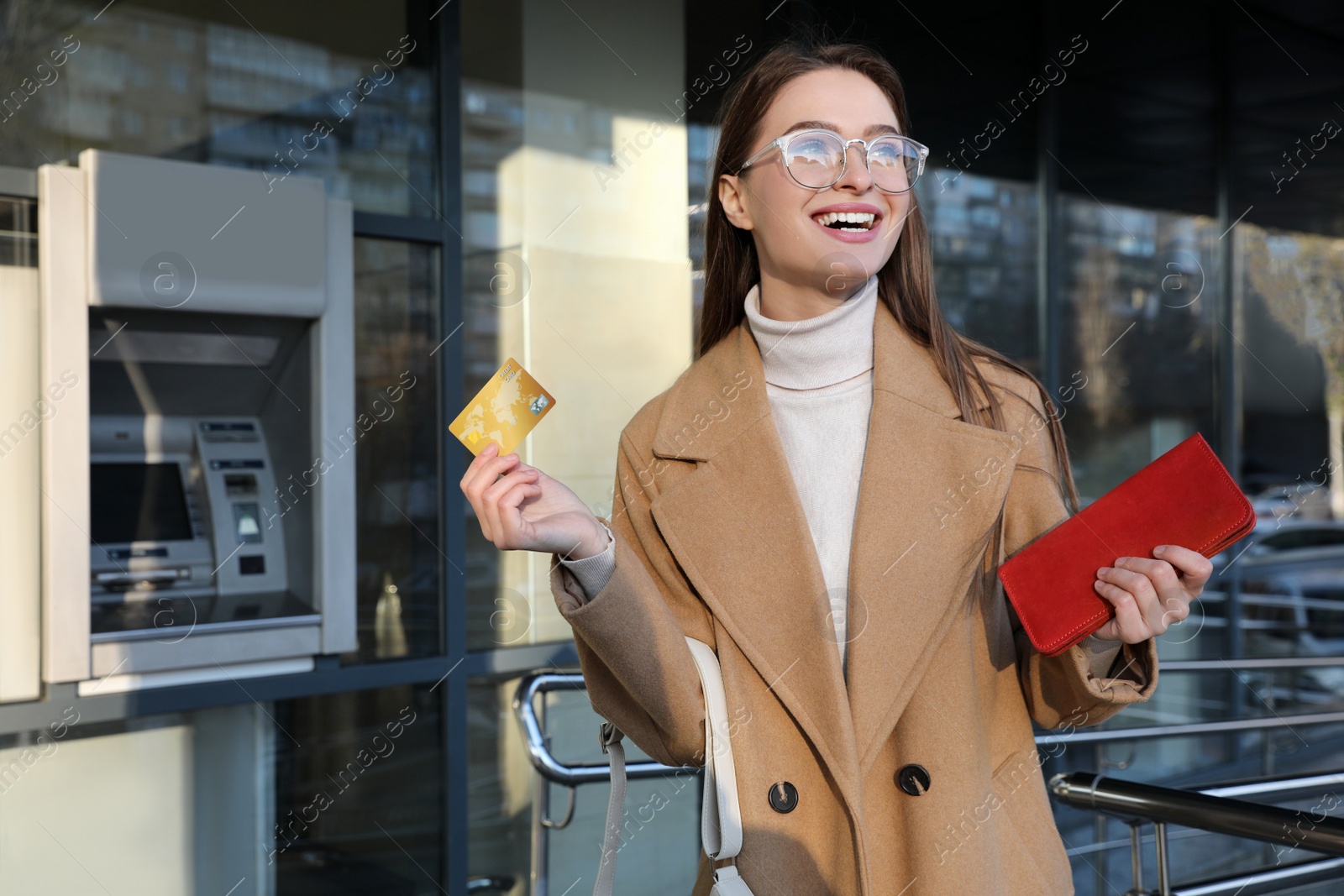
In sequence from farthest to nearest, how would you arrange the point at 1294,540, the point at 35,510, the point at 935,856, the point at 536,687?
the point at 1294,540 < the point at 35,510 < the point at 536,687 < the point at 935,856

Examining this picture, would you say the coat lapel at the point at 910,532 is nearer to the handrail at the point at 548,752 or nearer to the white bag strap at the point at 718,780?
the white bag strap at the point at 718,780

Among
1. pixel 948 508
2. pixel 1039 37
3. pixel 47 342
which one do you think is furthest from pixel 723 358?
pixel 1039 37

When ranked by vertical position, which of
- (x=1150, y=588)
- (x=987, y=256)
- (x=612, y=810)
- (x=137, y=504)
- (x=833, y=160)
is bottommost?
(x=612, y=810)

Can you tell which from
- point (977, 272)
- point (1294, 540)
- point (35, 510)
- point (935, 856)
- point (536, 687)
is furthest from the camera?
point (1294, 540)

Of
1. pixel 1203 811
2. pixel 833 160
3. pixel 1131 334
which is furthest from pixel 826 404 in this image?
pixel 1131 334

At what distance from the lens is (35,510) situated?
303 cm

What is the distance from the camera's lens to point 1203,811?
68.4 inches

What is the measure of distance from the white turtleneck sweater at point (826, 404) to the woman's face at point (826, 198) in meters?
0.06

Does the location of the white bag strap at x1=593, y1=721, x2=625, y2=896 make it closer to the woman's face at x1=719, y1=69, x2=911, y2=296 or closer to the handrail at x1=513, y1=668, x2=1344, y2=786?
the woman's face at x1=719, y1=69, x2=911, y2=296

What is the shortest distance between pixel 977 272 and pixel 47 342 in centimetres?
384

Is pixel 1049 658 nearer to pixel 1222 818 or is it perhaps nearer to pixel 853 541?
pixel 853 541

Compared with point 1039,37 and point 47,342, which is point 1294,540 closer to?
point 1039,37

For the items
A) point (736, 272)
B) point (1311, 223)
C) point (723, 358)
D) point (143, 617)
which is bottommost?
point (143, 617)

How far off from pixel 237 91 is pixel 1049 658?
305 centimetres
